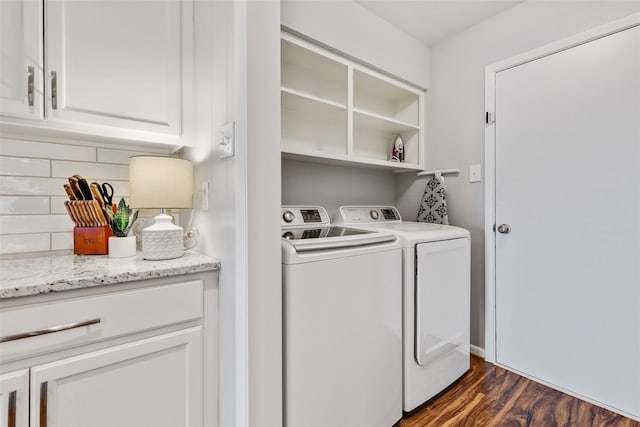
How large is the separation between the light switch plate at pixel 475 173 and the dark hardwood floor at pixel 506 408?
4.34ft

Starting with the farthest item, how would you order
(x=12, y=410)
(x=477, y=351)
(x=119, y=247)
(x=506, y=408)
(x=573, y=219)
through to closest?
(x=477, y=351)
(x=573, y=219)
(x=506, y=408)
(x=119, y=247)
(x=12, y=410)

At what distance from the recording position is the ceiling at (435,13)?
77.8 inches

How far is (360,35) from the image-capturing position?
1994mm

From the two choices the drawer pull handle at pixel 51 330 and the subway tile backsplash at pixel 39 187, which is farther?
the subway tile backsplash at pixel 39 187

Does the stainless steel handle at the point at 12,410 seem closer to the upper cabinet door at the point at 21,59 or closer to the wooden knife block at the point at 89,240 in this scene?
the wooden knife block at the point at 89,240

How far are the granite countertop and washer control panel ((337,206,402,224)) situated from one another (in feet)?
3.68

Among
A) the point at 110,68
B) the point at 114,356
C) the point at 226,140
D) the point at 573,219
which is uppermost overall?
the point at 110,68

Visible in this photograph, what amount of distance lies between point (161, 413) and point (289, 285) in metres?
0.61

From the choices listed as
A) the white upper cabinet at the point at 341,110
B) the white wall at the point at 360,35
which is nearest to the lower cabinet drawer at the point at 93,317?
the white upper cabinet at the point at 341,110

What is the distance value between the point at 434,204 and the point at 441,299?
32.8 inches

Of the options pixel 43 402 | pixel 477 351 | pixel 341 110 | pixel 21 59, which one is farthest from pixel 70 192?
pixel 477 351

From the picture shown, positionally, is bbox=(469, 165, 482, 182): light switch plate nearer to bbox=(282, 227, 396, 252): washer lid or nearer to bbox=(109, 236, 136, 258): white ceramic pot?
bbox=(282, 227, 396, 252): washer lid

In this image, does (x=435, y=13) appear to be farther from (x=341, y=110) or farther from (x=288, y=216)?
(x=288, y=216)

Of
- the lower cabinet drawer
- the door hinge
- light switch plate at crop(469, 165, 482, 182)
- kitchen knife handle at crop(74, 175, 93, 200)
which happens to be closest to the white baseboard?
light switch plate at crop(469, 165, 482, 182)
